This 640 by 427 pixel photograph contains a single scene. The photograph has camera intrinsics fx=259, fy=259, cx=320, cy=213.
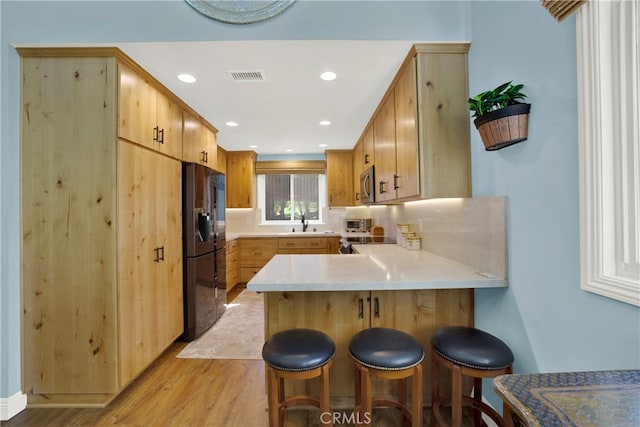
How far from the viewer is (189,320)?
2617 mm

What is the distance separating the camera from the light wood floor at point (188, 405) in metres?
1.62

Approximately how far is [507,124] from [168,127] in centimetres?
255

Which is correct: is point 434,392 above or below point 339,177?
below

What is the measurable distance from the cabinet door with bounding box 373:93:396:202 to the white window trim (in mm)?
1327

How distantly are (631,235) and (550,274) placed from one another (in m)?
0.34

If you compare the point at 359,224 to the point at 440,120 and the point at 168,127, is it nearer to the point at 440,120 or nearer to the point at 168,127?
the point at 440,120

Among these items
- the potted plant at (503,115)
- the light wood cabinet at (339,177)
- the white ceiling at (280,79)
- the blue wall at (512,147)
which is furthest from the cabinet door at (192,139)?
the potted plant at (503,115)

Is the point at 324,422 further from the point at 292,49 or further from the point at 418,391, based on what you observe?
the point at 292,49

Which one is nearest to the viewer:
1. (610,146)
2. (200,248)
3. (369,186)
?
(610,146)

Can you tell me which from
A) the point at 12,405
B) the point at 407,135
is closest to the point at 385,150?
the point at 407,135

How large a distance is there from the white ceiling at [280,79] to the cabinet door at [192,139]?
0.13 m

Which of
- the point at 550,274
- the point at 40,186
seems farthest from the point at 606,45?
the point at 40,186

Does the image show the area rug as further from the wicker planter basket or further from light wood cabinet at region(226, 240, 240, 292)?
the wicker planter basket

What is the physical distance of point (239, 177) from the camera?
4.72 metres
